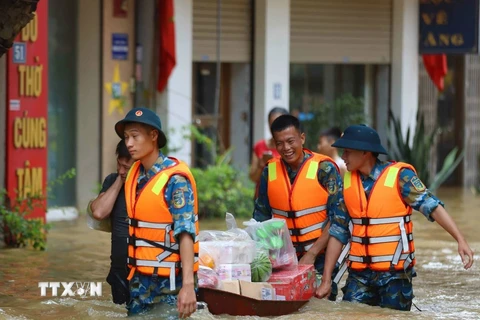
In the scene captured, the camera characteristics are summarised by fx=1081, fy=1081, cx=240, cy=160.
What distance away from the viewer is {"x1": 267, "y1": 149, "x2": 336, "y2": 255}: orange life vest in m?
8.18

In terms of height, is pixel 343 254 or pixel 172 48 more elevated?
pixel 172 48

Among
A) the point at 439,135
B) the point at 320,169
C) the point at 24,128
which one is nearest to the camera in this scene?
the point at 320,169

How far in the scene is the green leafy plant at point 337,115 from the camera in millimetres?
18312

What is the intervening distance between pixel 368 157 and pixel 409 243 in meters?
0.68

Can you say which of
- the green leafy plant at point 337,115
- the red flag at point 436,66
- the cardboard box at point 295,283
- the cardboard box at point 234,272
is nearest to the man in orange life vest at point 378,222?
the cardboard box at point 295,283

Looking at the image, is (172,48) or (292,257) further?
(172,48)

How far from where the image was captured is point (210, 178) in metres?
15.1

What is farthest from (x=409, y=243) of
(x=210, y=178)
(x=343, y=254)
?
(x=210, y=178)

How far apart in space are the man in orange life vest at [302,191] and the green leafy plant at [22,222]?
12.9ft

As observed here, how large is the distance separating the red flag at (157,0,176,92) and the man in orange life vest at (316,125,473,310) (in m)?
7.67

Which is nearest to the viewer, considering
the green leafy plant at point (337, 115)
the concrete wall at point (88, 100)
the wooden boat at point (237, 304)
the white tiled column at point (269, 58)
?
the wooden boat at point (237, 304)

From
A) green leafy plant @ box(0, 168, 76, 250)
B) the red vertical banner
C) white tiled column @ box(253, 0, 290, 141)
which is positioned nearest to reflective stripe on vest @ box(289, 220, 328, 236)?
green leafy plant @ box(0, 168, 76, 250)

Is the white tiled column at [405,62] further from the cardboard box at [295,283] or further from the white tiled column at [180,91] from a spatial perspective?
the cardboard box at [295,283]

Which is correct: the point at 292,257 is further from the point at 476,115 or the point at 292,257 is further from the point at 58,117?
the point at 476,115
